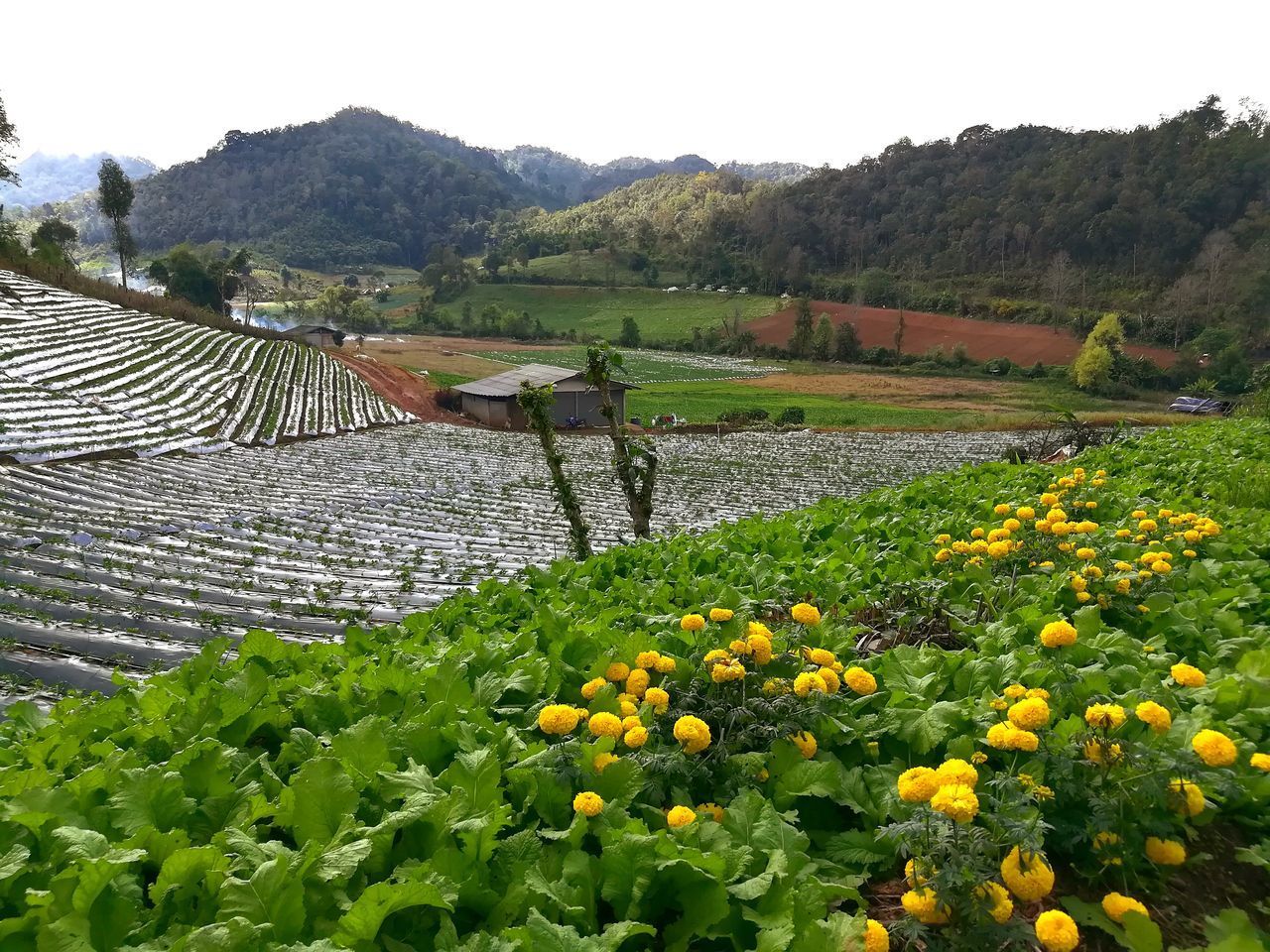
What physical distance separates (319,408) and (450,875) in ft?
93.7

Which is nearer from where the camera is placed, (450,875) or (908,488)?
(450,875)

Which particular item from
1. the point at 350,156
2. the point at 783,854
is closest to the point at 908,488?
the point at 783,854

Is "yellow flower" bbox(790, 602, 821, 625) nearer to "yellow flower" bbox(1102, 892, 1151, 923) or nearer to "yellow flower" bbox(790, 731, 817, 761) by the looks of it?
"yellow flower" bbox(790, 731, 817, 761)

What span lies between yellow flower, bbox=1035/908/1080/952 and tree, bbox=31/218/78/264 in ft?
170

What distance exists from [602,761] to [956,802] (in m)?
0.99

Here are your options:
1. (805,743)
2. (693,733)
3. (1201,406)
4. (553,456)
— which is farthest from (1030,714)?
(1201,406)

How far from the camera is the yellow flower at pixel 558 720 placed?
2242 mm

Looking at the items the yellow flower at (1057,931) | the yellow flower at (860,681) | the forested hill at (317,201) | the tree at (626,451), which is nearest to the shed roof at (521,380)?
the tree at (626,451)

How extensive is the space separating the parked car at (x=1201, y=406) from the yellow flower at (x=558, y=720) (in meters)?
54.8

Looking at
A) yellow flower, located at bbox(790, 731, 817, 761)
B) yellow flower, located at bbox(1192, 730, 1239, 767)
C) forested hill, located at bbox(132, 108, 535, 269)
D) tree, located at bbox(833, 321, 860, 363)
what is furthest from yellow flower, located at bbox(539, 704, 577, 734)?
forested hill, located at bbox(132, 108, 535, 269)

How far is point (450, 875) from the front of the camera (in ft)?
5.89

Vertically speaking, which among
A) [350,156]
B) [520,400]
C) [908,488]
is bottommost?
[908,488]

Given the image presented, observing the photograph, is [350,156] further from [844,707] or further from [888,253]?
[844,707]

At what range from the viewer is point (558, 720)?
2252 millimetres
